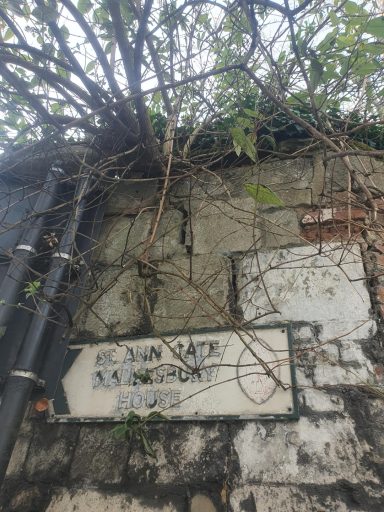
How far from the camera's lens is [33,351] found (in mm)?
1713

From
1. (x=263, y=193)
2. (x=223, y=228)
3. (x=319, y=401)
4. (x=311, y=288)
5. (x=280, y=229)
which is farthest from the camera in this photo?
(x=223, y=228)

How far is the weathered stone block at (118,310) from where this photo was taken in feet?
6.00

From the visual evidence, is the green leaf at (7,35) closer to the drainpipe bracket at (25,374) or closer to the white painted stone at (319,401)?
the drainpipe bracket at (25,374)

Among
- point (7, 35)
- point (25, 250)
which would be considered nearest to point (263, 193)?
point (25, 250)

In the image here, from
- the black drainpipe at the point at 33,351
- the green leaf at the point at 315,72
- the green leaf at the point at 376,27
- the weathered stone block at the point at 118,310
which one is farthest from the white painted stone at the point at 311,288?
the black drainpipe at the point at 33,351

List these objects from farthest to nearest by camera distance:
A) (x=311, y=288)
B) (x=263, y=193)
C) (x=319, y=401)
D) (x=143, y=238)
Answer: (x=143, y=238), (x=311, y=288), (x=319, y=401), (x=263, y=193)

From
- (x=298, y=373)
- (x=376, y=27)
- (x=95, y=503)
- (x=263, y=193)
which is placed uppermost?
(x=376, y=27)

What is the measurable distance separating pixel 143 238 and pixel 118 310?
432mm

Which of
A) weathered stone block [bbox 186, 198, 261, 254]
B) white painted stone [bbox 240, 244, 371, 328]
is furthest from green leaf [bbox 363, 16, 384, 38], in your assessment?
weathered stone block [bbox 186, 198, 261, 254]

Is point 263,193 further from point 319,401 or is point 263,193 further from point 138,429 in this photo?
point 138,429

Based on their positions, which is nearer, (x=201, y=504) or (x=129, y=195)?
(x=201, y=504)

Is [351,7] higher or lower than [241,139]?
higher

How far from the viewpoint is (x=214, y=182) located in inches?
84.0

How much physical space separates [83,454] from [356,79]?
2.27 meters
